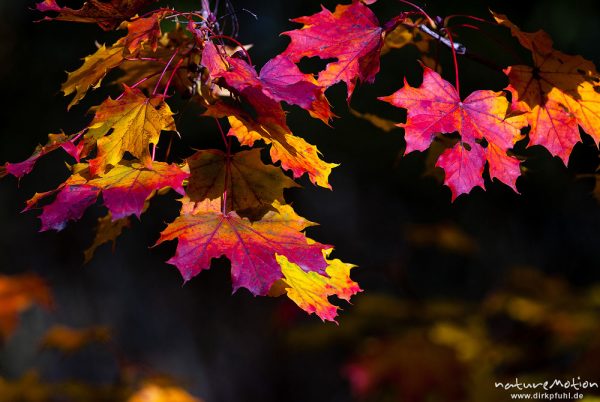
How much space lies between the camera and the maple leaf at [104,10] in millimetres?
853

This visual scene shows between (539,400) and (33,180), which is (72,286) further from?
(539,400)

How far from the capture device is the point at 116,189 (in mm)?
797

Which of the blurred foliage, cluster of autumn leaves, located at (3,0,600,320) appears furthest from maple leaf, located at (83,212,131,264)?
the blurred foliage

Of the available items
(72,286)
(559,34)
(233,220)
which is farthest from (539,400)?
(72,286)

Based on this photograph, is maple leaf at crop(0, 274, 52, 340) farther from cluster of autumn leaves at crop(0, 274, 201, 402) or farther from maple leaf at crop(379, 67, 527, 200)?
maple leaf at crop(379, 67, 527, 200)

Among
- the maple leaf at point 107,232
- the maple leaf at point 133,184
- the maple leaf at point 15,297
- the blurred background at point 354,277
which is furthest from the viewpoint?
the maple leaf at point 15,297

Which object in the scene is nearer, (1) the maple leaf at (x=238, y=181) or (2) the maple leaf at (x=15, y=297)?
(1) the maple leaf at (x=238, y=181)

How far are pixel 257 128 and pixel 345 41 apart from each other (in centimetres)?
23

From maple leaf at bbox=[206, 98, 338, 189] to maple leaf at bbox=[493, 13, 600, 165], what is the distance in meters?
0.30

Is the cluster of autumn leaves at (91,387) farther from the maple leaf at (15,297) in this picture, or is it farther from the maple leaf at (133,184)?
the maple leaf at (133,184)

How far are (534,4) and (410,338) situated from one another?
1705 mm

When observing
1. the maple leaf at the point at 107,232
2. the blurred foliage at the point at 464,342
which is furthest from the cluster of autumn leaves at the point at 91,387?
the maple leaf at the point at 107,232

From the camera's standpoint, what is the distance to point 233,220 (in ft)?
2.88

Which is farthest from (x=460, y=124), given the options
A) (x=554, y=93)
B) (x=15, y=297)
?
(x=15, y=297)
